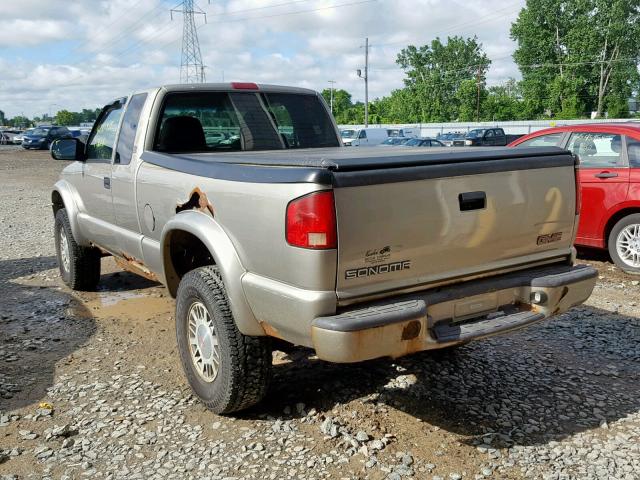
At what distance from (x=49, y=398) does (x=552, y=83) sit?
73.0 m

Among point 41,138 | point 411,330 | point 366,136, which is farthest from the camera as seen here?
point 41,138

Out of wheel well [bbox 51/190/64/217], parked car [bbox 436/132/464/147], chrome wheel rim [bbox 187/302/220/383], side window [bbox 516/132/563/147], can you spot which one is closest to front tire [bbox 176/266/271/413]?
chrome wheel rim [bbox 187/302/220/383]

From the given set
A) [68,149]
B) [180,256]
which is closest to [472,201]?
[180,256]

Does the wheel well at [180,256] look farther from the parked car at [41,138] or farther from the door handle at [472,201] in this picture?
the parked car at [41,138]

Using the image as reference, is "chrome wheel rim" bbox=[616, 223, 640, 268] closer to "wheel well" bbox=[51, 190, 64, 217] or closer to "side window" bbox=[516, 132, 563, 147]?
"side window" bbox=[516, 132, 563, 147]

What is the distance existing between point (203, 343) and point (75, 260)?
307 cm

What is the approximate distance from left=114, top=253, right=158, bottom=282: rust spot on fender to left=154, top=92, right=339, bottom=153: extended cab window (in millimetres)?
895

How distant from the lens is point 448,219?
314 centimetres

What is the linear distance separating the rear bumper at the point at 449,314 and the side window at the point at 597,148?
4.19 m

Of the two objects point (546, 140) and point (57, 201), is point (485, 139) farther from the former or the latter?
point (57, 201)

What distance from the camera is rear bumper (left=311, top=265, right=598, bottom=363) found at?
2.84 metres

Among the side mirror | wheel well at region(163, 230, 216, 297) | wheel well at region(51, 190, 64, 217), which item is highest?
the side mirror

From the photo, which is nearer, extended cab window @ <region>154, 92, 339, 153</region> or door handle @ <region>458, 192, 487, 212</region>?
door handle @ <region>458, 192, 487, 212</region>

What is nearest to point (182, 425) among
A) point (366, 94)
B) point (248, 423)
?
point (248, 423)
